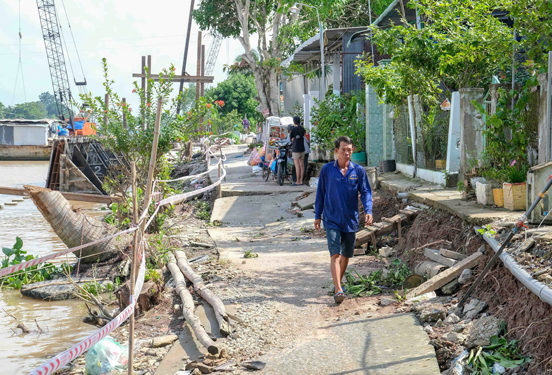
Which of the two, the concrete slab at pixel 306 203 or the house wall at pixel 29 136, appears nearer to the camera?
the concrete slab at pixel 306 203

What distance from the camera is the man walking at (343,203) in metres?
6.10

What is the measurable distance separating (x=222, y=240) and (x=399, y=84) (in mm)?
4323

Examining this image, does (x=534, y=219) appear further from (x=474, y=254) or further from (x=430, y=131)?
(x=430, y=131)

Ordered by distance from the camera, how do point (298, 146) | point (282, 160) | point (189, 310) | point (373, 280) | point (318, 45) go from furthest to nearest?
point (318, 45)
point (282, 160)
point (298, 146)
point (373, 280)
point (189, 310)

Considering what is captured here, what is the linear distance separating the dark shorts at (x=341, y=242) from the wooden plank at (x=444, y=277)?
2.71ft

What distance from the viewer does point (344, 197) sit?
6121mm

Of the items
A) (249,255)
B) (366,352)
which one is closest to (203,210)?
(249,255)

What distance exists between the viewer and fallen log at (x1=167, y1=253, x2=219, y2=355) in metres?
4.85

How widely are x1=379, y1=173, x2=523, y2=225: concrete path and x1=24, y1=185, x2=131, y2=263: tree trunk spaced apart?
4428 millimetres

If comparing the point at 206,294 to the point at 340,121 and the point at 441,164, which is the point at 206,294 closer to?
the point at 441,164

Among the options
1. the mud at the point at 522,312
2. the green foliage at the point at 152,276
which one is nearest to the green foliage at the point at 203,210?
the green foliage at the point at 152,276

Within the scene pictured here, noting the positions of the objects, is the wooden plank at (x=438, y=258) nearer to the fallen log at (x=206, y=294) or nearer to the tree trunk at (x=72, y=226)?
the fallen log at (x=206, y=294)

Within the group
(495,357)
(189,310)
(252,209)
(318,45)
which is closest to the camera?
(495,357)

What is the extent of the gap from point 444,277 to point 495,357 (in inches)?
63.2
